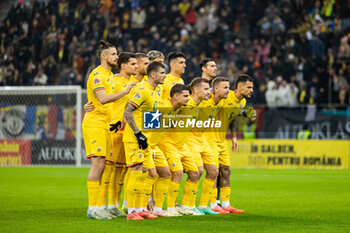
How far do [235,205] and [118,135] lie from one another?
284cm

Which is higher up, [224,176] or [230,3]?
[230,3]

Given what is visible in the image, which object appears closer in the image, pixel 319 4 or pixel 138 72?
pixel 138 72

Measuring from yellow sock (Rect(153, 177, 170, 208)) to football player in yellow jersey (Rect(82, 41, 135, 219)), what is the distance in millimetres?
723

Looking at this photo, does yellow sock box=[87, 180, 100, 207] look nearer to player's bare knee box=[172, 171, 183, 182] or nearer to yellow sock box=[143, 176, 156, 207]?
yellow sock box=[143, 176, 156, 207]

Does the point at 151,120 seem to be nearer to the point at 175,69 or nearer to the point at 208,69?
the point at 175,69

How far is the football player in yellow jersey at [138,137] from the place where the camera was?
798cm

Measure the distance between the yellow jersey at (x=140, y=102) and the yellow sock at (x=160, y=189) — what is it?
2.58 ft

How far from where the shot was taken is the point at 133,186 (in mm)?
8102

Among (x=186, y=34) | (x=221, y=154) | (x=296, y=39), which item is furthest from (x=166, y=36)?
(x=221, y=154)

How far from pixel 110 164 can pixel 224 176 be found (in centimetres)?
190

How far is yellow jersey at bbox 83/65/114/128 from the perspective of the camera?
27.6 ft

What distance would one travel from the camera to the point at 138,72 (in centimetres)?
917

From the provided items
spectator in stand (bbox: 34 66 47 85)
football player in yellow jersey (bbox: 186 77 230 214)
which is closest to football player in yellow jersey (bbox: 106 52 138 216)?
football player in yellow jersey (bbox: 186 77 230 214)

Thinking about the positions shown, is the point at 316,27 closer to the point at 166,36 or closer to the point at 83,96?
the point at 166,36
